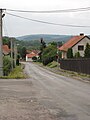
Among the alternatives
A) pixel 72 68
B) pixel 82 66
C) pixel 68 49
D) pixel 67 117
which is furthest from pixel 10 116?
pixel 68 49

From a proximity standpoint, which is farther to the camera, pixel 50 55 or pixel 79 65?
pixel 50 55

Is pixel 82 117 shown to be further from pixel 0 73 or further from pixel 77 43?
pixel 77 43

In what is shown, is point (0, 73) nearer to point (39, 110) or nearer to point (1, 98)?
point (1, 98)

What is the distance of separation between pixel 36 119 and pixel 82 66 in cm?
3585

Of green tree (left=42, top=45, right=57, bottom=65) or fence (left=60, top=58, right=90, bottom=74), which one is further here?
green tree (left=42, top=45, right=57, bottom=65)

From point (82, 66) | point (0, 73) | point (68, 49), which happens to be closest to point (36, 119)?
point (0, 73)

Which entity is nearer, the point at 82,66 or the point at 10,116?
the point at 10,116

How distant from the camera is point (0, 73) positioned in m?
37.0

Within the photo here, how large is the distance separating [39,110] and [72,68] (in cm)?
4365

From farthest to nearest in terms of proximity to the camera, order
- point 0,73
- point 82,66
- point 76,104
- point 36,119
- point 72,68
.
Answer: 1. point 72,68
2. point 82,66
3. point 0,73
4. point 76,104
5. point 36,119

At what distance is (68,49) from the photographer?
82438 millimetres

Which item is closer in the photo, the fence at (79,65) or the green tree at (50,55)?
the fence at (79,65)

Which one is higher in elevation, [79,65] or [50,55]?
[50,55]

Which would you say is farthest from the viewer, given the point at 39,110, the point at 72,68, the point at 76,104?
the point at 72,68
